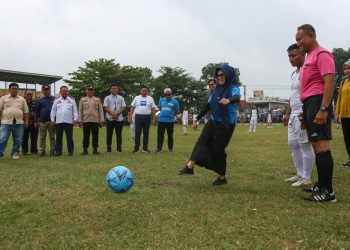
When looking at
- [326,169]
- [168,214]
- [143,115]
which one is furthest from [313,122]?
[143,115]

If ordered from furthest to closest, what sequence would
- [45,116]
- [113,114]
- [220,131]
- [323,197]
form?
[113,114] → [45,116] → [220,131] → [323,197]

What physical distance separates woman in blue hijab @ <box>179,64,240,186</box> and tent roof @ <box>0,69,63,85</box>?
40.5 metres

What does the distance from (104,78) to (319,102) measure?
166 ft

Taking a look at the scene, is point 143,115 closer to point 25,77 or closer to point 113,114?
point 113,114

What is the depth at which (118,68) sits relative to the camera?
55.1m

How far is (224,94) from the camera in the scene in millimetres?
6152

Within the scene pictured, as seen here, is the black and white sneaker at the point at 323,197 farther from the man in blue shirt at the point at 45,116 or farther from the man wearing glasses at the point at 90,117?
the man in blue shirt at the point at 45,116

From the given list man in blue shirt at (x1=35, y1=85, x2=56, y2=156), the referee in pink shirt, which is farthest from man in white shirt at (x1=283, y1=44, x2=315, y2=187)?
man in blue shirt at (x1=35, y1=85, x2=56, y2=156)

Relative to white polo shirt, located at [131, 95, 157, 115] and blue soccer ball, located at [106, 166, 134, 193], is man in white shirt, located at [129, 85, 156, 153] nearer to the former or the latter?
white polo shirt, located at [131, 95, 157, 115]

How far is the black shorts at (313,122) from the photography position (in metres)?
4.84

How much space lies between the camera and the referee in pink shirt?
4766 millimetres

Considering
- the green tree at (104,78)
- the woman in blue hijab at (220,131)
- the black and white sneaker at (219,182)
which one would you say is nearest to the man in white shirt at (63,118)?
the woman in blue hijab at (220,131)

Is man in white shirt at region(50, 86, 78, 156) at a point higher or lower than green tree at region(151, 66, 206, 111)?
lower

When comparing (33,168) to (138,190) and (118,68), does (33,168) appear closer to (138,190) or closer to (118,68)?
(138,190)
